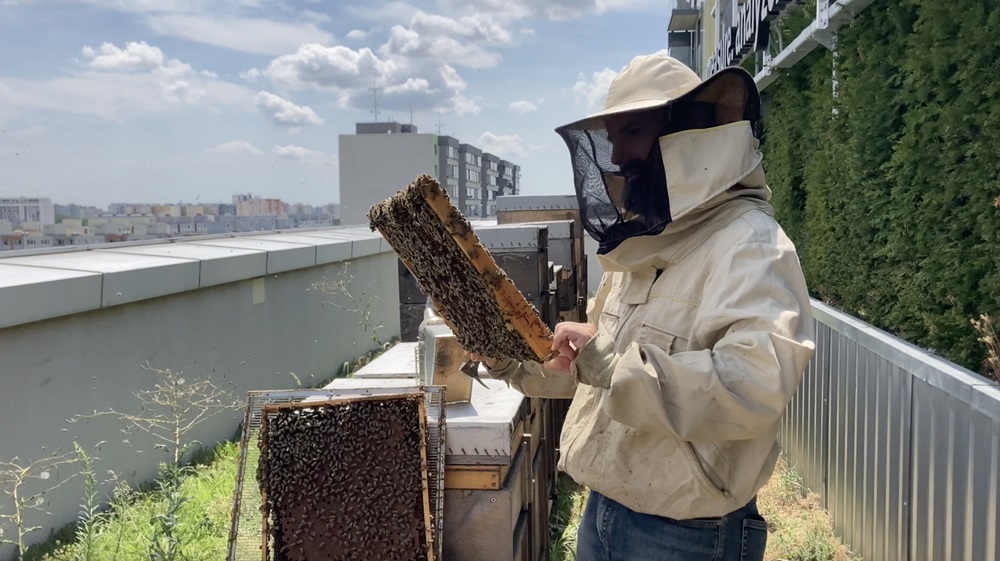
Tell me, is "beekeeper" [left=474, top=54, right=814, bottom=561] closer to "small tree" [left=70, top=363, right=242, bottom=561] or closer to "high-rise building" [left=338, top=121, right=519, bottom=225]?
"small tree" [left=70, top=363, right=242, bottom=561]

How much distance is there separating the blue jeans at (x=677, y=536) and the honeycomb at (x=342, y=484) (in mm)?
705

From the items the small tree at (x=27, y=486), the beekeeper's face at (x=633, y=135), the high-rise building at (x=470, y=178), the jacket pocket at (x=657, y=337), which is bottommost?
the small tree at (x=27, y=486)

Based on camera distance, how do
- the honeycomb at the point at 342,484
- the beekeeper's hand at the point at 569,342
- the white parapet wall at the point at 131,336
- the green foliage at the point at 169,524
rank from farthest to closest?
the white parapet wall at the point at 131,336
the green foliage at the point at 169,524
the honeycomb at the point at 342,484
the beekeeper's hand at the point at 569,342

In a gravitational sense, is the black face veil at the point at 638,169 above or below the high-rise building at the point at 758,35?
below

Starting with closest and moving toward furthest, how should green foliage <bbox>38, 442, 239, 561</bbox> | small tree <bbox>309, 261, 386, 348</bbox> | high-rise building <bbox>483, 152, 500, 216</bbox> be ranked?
green foliage <bbox>38, 442, 239, 561</bbox> → small tree <bbox>309, 261, 386, 348</bbox> → high-rise building <bbox>483, 152, 500, 216</bbox>

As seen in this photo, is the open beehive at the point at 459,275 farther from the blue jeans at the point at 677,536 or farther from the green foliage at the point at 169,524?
the green foliage at the point at 169,524

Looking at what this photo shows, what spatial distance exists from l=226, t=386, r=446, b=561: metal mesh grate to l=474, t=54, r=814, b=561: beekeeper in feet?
1.89

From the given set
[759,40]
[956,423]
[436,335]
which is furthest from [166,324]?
[759,40]

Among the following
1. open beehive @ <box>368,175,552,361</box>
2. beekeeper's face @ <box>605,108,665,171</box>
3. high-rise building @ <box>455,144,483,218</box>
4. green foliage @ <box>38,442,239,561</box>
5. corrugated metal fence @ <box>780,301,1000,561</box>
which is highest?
high-rise building @ <box>455,144,483,218</box>

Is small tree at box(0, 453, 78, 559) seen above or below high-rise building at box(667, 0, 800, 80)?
below

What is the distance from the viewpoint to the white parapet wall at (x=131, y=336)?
411cm

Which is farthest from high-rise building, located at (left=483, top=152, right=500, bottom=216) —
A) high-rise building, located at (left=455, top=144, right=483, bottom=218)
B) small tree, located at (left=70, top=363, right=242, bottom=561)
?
small tree, located at (left=70, top=363, right=242, bottom=561)

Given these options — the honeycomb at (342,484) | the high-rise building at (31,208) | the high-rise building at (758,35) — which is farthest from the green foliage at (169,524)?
the high-rise building at (31,208)

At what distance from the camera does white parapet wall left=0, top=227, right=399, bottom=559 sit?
13.5ft
